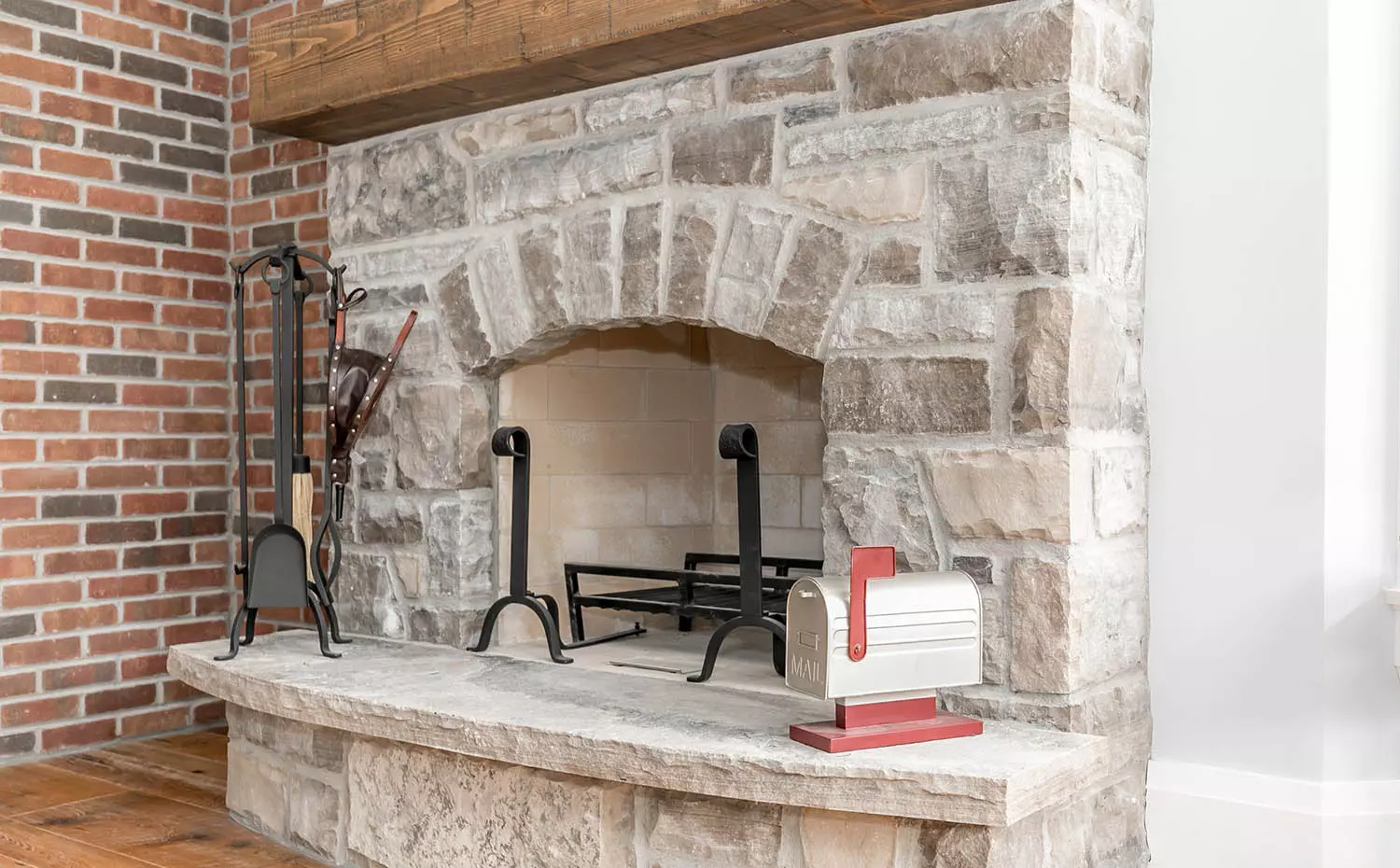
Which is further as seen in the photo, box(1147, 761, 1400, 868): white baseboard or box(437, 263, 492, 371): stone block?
box(437, 263, 492, 371): stone block

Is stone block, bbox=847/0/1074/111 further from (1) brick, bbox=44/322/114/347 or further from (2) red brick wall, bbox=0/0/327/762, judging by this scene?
(1) brick, bbox=44/322/114/347

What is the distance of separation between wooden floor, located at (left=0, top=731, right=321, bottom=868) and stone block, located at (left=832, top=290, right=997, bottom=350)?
→ 5.15 feet

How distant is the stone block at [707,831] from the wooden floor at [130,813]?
90 centimetres

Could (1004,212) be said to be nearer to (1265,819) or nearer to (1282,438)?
(1282,438)

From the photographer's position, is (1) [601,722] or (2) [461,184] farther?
(2) [461,184]

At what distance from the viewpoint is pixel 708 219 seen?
8.16 ft

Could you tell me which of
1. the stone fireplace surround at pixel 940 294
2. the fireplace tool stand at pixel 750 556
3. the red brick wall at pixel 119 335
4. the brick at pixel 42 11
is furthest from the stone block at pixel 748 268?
the brick at pixel 42 11

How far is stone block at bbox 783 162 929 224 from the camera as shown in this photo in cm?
225

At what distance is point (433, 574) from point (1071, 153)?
1729mm

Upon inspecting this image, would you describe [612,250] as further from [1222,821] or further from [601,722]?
[1222,821]

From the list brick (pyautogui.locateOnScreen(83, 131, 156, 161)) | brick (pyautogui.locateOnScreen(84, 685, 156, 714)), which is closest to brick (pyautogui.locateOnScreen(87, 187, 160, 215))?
brick (pyautogui.locateOnScreen(83, 131, 156, 161))

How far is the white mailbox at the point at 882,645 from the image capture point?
1.90m

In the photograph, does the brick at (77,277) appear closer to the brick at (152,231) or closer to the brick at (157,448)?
the brick at (152,231)

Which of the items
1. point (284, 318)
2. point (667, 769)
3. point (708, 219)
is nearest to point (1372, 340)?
point (708, 219)
